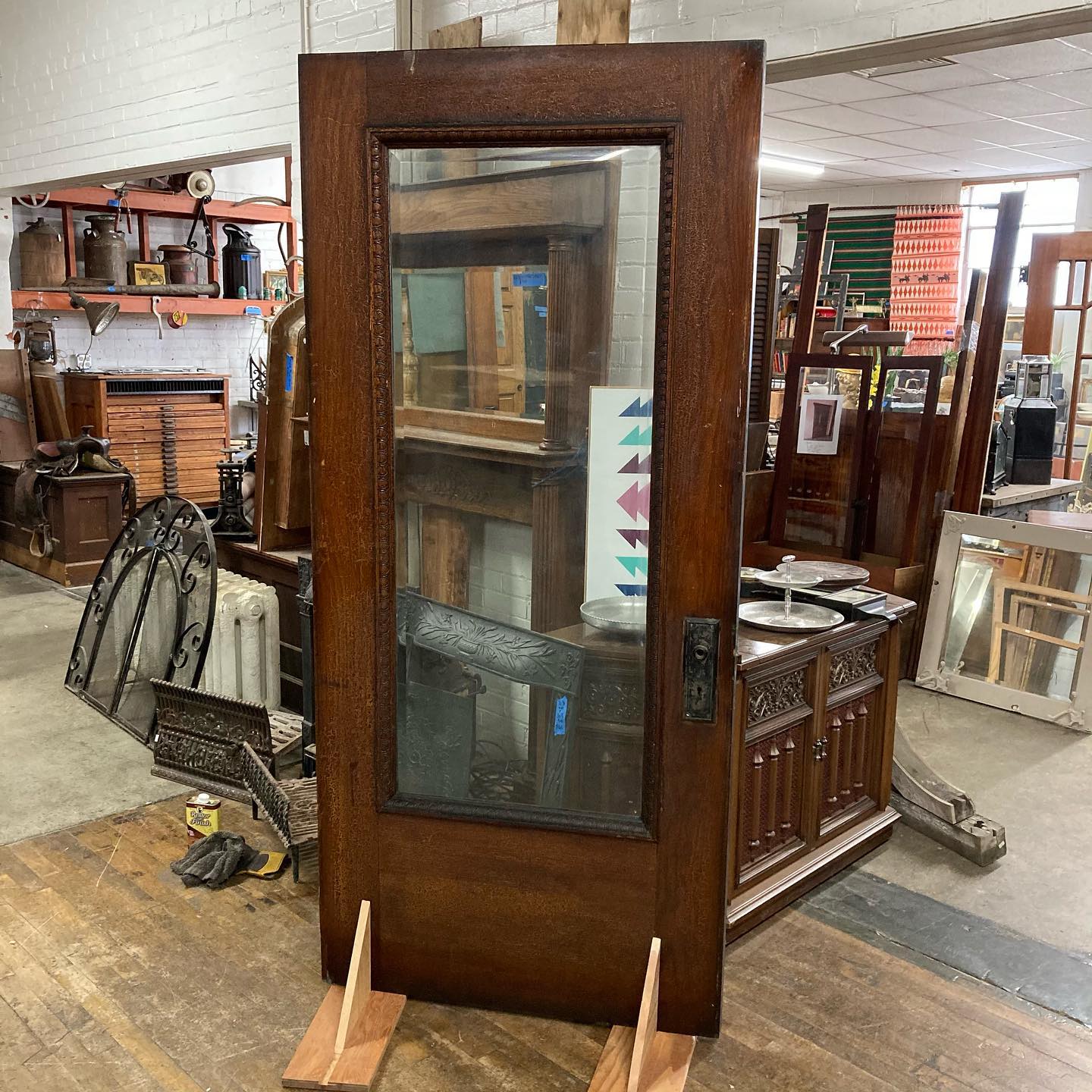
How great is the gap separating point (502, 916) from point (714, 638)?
30.4 inches

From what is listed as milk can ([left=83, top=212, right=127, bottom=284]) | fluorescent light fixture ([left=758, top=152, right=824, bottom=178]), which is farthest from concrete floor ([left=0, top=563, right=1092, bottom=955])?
fluorescent light fixture ([left=758, top=152, right=824, bottom=178])

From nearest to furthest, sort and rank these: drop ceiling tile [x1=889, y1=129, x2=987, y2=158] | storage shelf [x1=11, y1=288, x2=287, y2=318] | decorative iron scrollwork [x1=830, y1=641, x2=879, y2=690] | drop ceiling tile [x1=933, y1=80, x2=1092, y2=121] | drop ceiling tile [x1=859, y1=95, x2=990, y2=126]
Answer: decorative iron scrollwork [x1=830, y1=641, x2=879, y2=690] < drop ceiling tile [x1=933, y1=80, x2=1092, y2=121] < drop ceiling tile [x1=859, y1=95, x2=990, y2=126] < storage shelf [x1=11, y1=288, x2=287, y2=318] < drop ceiling tile [x1=889, y1=129, x2=987, y2=158]

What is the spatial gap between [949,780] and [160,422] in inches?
247

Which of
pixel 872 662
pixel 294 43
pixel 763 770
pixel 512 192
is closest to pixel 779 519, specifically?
pixel 872 662

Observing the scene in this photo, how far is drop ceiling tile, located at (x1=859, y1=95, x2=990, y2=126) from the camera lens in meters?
7.03

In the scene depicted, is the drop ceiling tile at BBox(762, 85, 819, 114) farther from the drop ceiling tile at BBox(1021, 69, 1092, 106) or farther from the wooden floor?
the wooden floor

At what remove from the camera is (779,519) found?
17.2ft

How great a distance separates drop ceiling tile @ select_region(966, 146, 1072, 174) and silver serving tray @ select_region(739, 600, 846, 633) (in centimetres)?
716

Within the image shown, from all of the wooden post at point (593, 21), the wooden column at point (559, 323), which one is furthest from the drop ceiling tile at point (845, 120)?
the wooden column at point (559, 323)

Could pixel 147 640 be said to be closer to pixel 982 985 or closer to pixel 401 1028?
pixel 401 1028

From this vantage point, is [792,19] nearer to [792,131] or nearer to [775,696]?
[775,696]

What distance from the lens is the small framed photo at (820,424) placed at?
16.5 feet

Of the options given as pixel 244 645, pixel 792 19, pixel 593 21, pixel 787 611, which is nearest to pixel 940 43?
pixel 792 19

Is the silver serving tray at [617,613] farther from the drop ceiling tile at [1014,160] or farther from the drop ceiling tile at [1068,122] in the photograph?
the drop ceiling tile at [1014,160]
